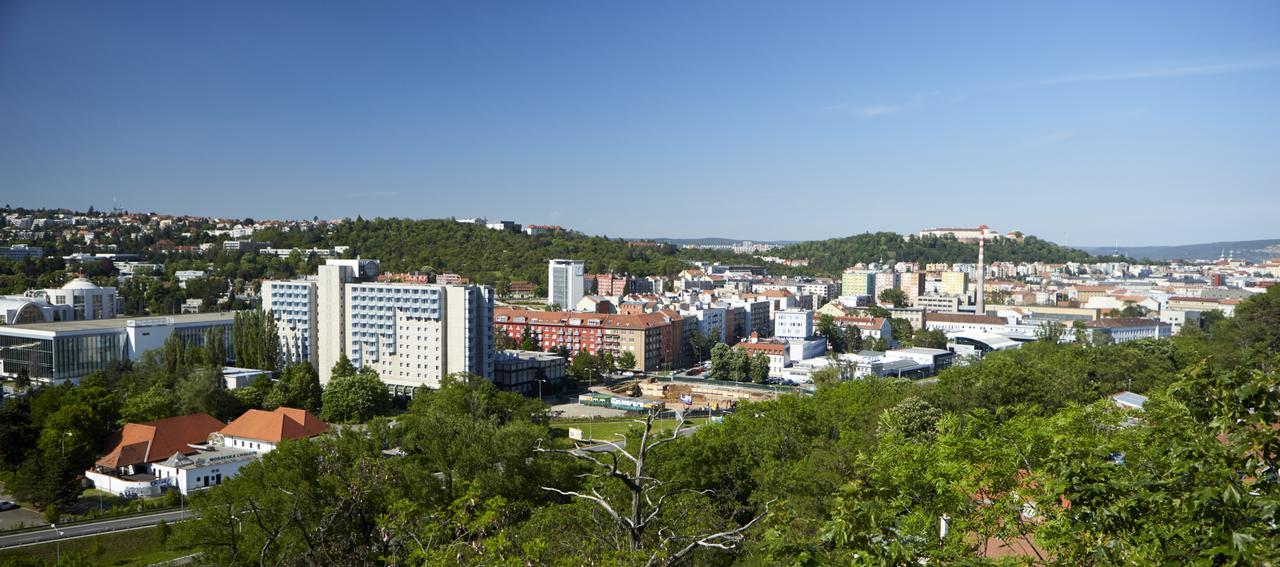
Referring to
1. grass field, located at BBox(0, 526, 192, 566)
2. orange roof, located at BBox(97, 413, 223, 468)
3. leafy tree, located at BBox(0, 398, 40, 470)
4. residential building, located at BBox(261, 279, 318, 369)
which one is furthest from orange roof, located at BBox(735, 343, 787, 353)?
grass field, located at BBox(0, 526, 192, 566)

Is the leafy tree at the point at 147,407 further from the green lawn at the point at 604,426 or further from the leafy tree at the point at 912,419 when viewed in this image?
the leafy tree at the point at 912,419

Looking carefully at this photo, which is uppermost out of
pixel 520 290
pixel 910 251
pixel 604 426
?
pixel 910 251

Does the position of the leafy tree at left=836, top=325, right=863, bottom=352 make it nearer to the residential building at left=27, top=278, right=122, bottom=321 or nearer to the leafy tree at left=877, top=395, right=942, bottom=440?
the leafy tree at left=877, top=395, right=942, bottom=440

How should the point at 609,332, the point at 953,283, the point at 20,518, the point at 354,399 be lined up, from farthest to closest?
the point at 953,283, the point at 609,332, the point at 354,399, the point at 20,518

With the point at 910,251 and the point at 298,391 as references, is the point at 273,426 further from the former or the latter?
the point at 910,251

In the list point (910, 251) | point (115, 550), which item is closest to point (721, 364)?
point (115, 550)

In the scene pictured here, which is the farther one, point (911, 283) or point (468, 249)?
point (911, 283)
